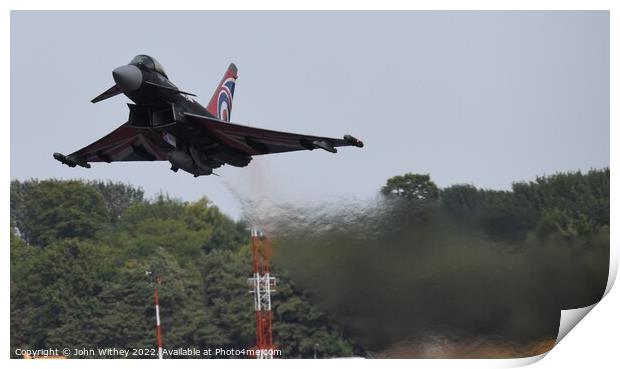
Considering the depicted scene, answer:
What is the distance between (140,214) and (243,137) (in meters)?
18.3

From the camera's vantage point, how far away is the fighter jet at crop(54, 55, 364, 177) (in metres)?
30.8

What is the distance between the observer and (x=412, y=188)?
120 feet

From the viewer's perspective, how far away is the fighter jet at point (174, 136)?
1211 inches

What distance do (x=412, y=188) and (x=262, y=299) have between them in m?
6.85

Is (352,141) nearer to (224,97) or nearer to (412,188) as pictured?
(224,97)

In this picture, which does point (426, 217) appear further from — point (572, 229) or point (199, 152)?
point (199, 152)

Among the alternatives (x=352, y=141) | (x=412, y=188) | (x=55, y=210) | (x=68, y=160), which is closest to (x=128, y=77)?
(x=68, y=160)

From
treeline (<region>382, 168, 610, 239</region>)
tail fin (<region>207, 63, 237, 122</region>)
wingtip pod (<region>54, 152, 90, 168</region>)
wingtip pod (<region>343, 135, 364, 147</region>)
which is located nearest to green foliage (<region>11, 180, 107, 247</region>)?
tail fin (<region>207, 63, 237, 122</region>)

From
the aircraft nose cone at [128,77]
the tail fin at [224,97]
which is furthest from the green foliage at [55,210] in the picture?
the aircraft nose cone at [128,77]

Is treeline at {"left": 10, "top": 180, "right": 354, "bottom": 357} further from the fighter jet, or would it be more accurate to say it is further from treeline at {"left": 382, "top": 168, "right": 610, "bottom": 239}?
the fighter jet

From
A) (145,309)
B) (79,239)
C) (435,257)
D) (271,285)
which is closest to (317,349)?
(271,285)

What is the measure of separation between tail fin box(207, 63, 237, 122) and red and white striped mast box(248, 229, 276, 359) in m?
4.58

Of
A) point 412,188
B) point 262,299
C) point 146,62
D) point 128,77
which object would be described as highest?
point 146,62

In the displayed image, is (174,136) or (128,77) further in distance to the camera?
(174,136)
